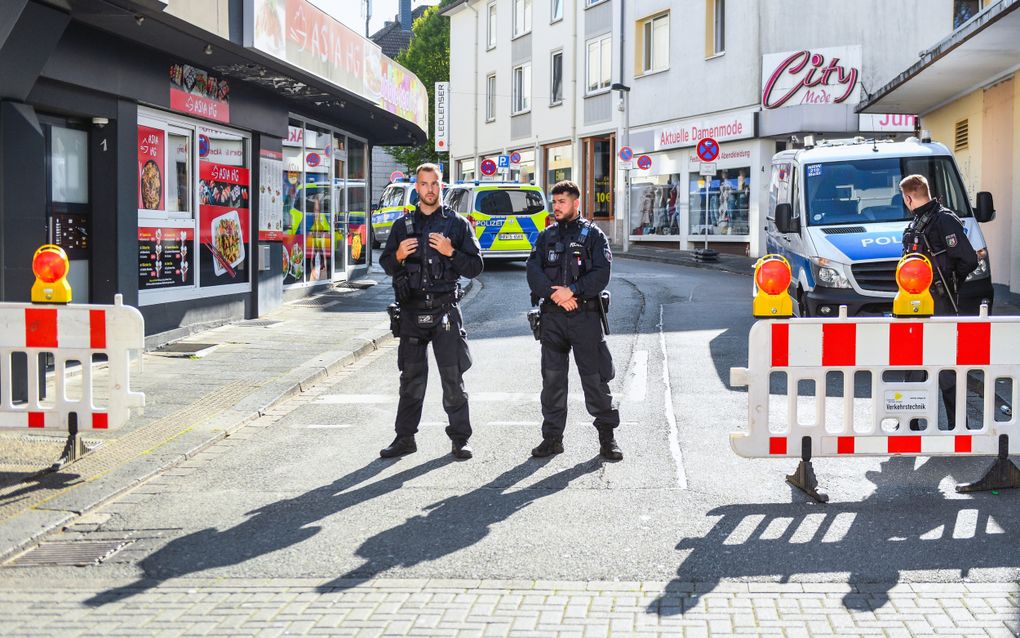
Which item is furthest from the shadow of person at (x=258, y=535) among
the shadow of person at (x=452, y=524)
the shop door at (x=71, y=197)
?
the shop door at (x=71, y=197)

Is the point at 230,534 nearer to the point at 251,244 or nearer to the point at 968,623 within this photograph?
the point at 968,623

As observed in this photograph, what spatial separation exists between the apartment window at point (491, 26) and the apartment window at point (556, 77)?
582cm

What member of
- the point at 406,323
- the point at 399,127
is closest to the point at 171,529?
the point at 406,323

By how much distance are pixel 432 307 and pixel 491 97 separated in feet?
141

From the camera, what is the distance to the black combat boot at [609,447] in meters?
7.64

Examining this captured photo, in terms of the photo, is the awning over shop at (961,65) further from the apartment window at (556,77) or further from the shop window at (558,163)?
the apartment window at (556,77)

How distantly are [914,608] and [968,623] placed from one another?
0.81 feet

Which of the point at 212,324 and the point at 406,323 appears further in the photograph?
the point at 212,324

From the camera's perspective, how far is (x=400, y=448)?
26.0 ft

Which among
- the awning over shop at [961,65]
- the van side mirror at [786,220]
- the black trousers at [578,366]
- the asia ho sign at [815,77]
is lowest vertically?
the black trousers at [578,366]

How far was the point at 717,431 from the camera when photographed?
8.52m

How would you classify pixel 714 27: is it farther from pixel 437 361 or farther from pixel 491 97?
pixel 437 361

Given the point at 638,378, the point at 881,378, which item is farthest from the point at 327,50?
the point at 881,378

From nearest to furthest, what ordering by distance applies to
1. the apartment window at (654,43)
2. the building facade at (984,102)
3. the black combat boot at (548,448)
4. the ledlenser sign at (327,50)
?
the black combat boot at (548,448) < the ledlenser sign at (327,50) < the building facade at (984,102) < the apartment window at (654,43)
